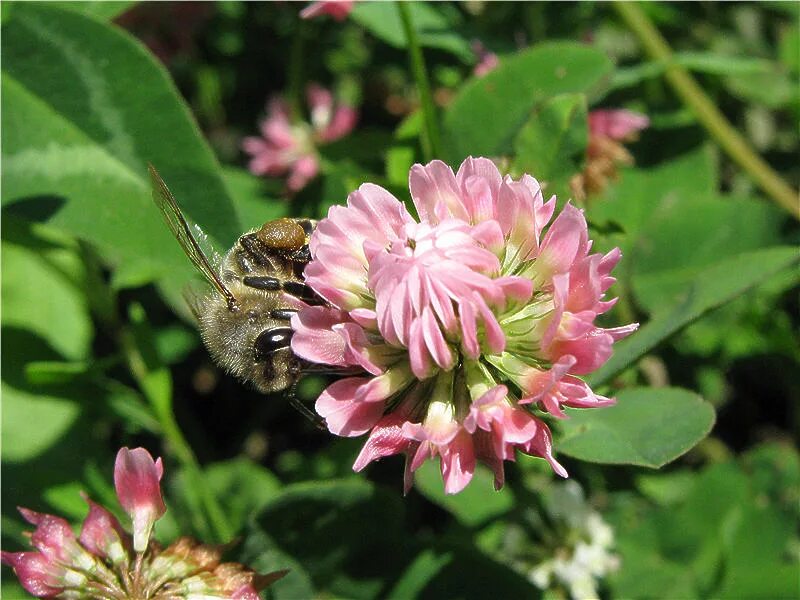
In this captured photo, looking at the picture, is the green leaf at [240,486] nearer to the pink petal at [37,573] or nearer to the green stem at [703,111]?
the pink petal at [37,573]

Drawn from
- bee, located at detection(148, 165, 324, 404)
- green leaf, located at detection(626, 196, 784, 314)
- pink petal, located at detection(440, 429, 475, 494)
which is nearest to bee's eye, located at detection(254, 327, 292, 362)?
bee, located at detection(148, 165, 324, 404)

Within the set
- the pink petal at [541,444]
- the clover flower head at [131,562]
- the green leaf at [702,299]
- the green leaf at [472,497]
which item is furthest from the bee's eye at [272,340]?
the green leaf at [472,497]

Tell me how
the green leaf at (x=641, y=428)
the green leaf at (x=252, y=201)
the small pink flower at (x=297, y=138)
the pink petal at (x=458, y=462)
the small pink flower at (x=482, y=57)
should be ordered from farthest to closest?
the small pink flower at (x=297, y=138), the green leaf at (x=252, y=201), the small pink flower at (x=482, y=57), the green leaf at (x=641, y=428), the pink petal at (x=458, y=462)

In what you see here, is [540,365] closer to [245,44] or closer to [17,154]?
[17,154]

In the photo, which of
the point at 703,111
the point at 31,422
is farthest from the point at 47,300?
the point at 703,111

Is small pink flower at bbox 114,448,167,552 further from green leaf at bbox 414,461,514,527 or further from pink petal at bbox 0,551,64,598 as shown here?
green leaf at bbox 414,461,514,527

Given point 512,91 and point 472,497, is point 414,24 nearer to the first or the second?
point 512,91
